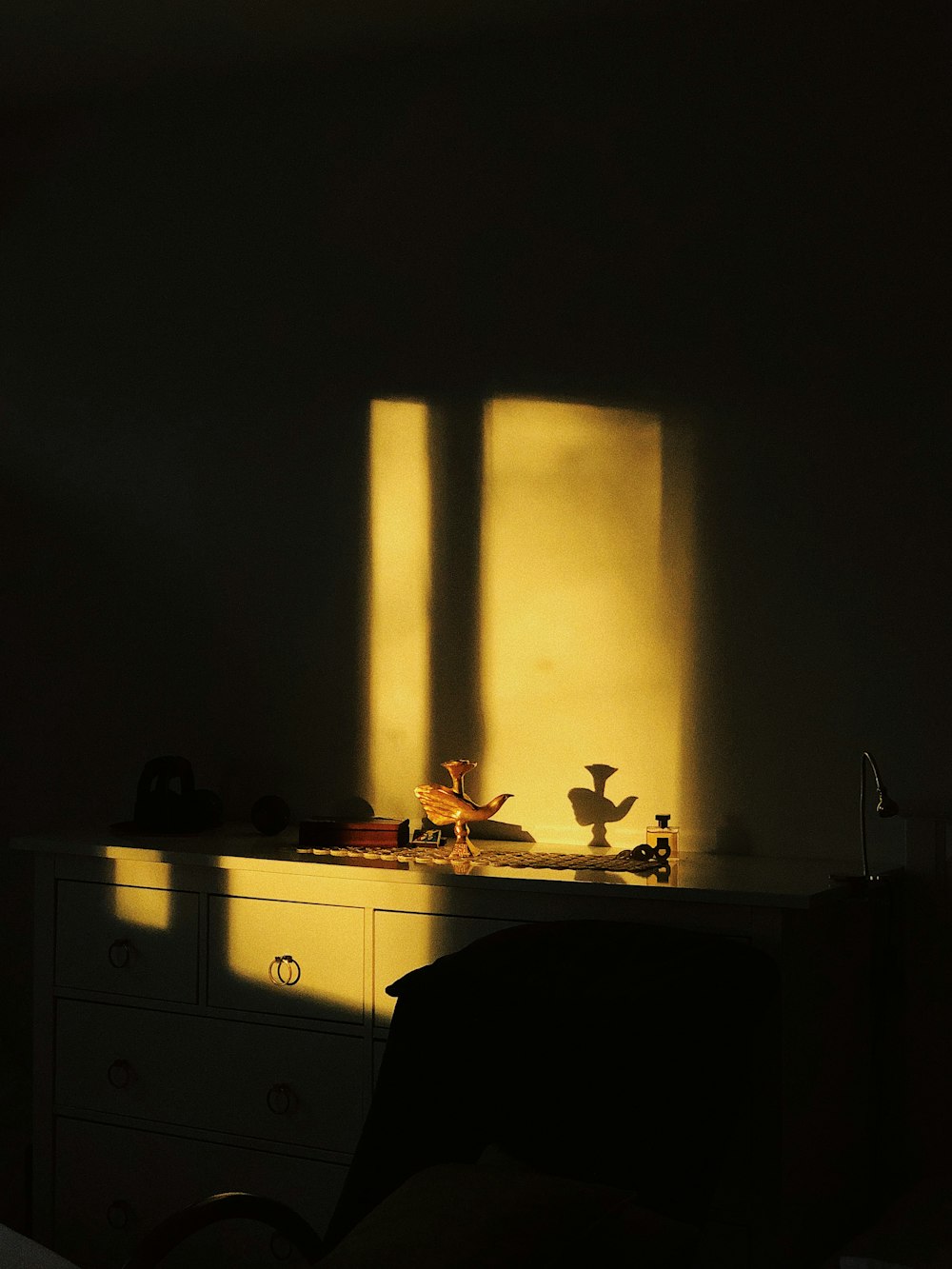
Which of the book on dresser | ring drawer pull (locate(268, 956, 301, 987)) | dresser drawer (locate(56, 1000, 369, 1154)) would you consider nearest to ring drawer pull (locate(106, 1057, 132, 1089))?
dresser drawer (locate(56, 1000, 369, 1154))

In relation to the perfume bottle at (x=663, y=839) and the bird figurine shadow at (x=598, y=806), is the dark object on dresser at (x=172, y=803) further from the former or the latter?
the perfume bottle at (x=663, y=839)

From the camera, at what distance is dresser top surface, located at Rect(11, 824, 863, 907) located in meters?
2.32

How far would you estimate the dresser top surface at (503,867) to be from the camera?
2320 mm

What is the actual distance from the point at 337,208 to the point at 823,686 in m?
1.67

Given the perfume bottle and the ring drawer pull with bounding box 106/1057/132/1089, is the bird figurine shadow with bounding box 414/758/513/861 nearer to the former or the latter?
the perfume bottle

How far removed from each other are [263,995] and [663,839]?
33.8 inches

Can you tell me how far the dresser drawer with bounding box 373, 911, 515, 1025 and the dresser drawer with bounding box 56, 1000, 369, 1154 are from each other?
0.13 meters

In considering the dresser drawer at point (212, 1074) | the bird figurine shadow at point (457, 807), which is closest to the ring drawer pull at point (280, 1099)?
the dresser drawer at point (212, 1074)

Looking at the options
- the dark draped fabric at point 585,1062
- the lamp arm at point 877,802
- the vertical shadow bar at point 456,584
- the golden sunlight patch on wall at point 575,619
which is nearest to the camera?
the dark draped fabric at point 585,1062

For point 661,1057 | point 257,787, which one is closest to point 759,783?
point 661,1057

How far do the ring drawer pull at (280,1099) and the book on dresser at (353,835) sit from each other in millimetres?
478

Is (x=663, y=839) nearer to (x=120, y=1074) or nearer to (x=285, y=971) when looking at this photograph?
(x=285, y=971)

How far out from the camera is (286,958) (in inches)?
104

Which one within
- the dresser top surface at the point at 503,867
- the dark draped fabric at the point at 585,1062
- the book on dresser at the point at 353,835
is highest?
the book on dresser at the point at 353,835
